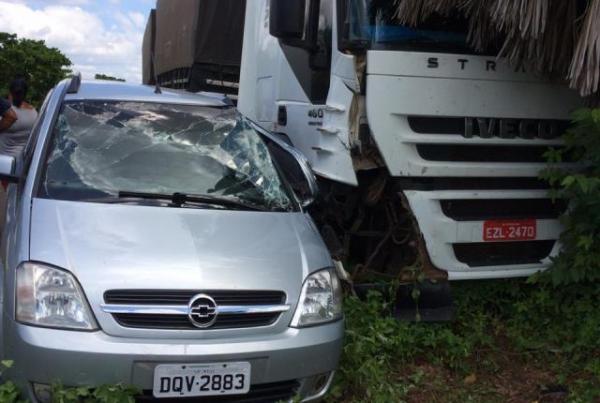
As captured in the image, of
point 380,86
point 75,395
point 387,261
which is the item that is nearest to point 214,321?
point 75,395

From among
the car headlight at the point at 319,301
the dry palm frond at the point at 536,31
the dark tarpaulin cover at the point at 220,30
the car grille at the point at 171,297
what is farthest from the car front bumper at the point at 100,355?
the dark tarpaulin cover at the point at 220,30

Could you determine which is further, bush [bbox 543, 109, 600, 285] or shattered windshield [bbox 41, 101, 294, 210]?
bush [bbox 543, 109, 600, 285]

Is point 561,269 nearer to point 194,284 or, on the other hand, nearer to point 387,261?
point 387,261

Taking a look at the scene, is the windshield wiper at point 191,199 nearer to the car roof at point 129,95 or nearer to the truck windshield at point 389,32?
the car roof at point 129,95

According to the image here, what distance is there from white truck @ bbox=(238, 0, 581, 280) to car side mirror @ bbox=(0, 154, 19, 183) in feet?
6.75

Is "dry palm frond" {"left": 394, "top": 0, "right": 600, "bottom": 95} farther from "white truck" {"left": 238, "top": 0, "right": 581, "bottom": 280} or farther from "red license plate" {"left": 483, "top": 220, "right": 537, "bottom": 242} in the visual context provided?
"red license plate" {"left": 483, "top": 220, "right": 537, "bottom": 242}

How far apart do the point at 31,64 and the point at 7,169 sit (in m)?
26.9

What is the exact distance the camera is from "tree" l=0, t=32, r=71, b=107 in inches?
1114

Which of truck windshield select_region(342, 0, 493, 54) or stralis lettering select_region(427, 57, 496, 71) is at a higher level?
truck windshield select_region(342, 0, 493, 54)

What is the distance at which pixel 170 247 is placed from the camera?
11.4 feet

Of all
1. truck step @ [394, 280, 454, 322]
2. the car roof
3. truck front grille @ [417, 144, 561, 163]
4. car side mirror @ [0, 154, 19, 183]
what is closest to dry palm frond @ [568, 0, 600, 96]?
truck front grille @ [417, 144, 561, 163]

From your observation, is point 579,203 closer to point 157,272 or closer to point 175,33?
point 157,272

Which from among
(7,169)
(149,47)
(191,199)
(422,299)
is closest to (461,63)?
(422,299)

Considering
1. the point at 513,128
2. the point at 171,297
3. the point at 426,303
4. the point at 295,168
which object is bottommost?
the point at 426,303
